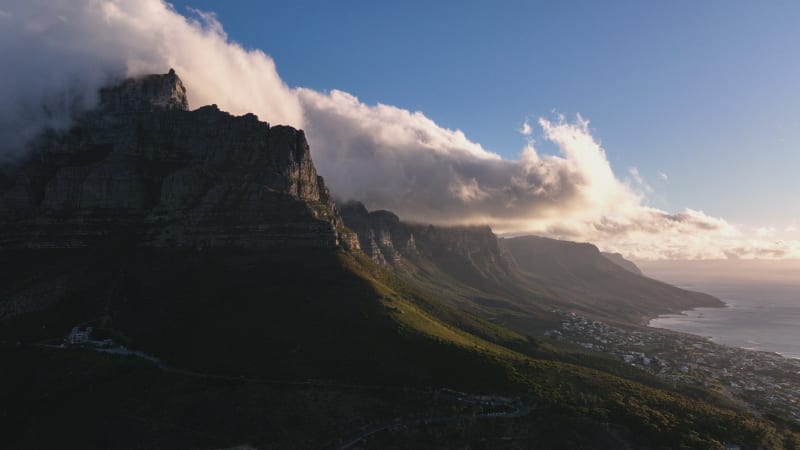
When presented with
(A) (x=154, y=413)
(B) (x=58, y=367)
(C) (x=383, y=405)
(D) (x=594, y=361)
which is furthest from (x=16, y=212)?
(D) (x=594, y=361)

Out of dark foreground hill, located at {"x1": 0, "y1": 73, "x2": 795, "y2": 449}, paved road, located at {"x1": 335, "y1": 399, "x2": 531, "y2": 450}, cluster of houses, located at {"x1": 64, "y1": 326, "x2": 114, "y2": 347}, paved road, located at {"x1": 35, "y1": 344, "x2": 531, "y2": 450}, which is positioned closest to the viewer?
paved road, located at {"x1": 335, "y1": 399, "x2": 531, "y2": 450}

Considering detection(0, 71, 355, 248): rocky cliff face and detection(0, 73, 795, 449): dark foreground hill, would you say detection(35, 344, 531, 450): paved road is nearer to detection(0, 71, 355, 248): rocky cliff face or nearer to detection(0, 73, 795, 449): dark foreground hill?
detection(0, 73, 795, 449): dark foreground hill

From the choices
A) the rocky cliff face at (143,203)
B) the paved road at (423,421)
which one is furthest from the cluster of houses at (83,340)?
the paved road at (423,421)

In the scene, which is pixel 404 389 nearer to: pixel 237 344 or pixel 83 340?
pixel 237 344

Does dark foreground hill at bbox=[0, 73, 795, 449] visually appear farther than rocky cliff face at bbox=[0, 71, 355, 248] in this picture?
No

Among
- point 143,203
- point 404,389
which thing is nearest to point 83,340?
point 143,203

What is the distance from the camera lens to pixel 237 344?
122750 millimetres

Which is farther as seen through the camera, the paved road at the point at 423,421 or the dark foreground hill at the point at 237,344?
the dark foreground hill at the point at 237,344

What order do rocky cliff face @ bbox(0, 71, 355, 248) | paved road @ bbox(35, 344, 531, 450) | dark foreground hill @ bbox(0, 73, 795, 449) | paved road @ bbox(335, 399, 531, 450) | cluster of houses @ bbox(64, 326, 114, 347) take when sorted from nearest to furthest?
paved road @ bbox(335, 399, 531, 450), paved road @ bbox(35, 344, 531, 450), dark foreground hill @ bbox(0, 73, 795, 449), cluster of houses @ bbox(64, 326, 114, 347), rocky cliff face @ bbox(0, 71, 355, 248)

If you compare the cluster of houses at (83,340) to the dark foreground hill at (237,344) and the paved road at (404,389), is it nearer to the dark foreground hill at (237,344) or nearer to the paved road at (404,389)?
the dark foreground hill at (237,344)

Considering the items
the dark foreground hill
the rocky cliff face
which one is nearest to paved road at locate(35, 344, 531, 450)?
the dark foreground hill

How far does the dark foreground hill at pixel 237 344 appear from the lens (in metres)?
91.9

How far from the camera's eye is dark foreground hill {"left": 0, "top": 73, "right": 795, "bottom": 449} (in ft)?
301

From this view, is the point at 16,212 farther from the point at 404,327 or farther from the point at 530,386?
the point at 530,386
